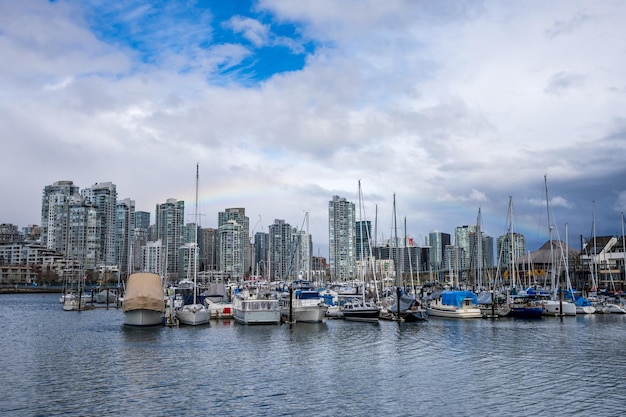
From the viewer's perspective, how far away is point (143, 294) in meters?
66.1

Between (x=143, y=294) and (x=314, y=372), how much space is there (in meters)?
34.9

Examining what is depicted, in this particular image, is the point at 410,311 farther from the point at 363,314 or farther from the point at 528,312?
the point at 528,312

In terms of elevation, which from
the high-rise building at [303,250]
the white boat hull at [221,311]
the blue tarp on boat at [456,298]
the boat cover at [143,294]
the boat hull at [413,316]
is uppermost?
the high-rise building at [303,250]

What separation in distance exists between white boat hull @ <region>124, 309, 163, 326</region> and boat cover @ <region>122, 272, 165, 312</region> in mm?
1261

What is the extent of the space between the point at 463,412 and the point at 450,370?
447 inches

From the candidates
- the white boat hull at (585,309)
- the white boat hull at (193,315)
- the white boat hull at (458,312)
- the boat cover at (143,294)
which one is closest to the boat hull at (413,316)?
the white boat hull at (458,312)

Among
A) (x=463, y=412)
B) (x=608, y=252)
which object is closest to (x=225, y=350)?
(x=463, y=412)

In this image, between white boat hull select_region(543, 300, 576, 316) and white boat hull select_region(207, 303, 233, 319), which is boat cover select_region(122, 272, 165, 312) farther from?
white boat hull select_region(543, 300, 576, 316)

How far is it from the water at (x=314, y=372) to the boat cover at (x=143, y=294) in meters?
3.07

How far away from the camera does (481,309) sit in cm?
8512

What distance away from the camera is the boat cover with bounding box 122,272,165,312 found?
66062 millimetres

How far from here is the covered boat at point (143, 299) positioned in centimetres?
6606

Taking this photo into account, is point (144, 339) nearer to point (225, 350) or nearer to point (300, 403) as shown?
point (225, 350)

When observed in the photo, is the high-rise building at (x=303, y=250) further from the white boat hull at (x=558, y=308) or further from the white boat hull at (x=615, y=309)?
the white boat hull at (x=615, y=309)
